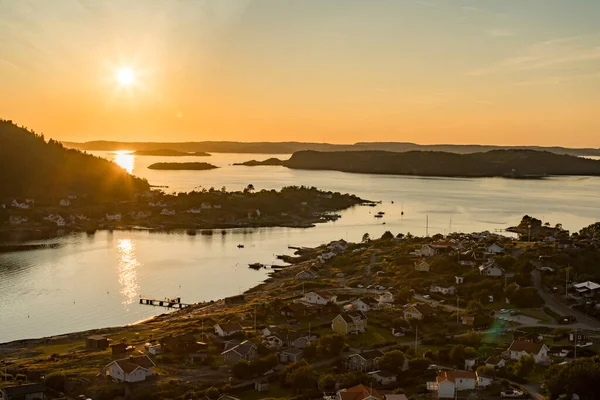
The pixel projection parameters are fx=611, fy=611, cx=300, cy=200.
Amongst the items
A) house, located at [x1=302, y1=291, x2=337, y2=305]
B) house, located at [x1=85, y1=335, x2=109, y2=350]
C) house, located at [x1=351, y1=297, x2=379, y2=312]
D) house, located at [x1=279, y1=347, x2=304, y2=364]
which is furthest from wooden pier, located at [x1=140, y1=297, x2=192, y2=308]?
house, located at [x1=279, y1=347, x2=304, y2=364]

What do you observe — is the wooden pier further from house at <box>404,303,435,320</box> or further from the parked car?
the parked car

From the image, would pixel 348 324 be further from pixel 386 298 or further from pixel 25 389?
pixel 25 389

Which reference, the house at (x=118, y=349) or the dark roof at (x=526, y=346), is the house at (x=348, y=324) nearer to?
the dark roof at (x=526, y=346)

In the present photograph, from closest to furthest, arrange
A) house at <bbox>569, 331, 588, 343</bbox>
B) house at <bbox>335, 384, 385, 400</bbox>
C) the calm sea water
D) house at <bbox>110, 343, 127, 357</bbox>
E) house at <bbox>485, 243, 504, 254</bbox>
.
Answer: house at <bbox>335, 384, 385, 400</bbox> → house at <bbox>569, 331, 588, 343</bbox> → house at <bbox>110, 343, 127, 357</bbox> → the calm sea water → house at <bbox>485, 243, 504, 254</bbox>

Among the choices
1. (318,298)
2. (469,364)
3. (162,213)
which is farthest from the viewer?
(162,213)

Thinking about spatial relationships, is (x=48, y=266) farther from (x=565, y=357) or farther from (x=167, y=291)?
(x=565, y=357)

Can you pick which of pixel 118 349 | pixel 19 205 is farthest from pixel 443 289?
pixel 19 205
